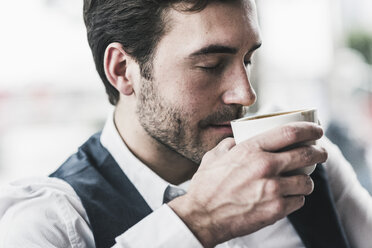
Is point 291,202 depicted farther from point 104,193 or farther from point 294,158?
point 104,193

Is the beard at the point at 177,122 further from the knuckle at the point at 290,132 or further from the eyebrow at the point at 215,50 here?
the knuckle at the point at 290,132

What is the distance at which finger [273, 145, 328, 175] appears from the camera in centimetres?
81

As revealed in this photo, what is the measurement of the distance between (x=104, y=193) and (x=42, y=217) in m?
0.19

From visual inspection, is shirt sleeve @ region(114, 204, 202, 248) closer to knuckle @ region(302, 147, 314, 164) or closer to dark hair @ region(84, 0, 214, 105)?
knuckle @ region(302, 147, 314, 164)

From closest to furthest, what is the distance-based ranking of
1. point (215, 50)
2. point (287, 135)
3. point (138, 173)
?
point (287, 135) < point (215, 50) < point (138, 173)

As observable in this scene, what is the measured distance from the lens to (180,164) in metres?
1.43

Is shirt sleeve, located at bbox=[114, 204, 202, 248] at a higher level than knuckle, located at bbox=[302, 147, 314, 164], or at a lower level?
lower

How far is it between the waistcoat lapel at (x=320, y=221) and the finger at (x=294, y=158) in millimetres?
598

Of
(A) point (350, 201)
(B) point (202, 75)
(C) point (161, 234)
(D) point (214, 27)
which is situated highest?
(D) point (214, 27)

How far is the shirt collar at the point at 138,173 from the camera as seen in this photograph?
131cm

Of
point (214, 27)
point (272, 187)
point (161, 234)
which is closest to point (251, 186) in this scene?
point (272, 187)

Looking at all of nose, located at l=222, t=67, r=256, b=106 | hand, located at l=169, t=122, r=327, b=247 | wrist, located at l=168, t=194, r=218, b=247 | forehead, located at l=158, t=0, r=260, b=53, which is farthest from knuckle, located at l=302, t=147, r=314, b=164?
forehead, located at l=158, t=0, r=260, b=53

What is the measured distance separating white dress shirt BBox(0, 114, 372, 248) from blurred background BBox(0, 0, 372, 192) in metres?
→ 1.38

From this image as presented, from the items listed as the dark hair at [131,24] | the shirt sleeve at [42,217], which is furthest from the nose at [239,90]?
the shirt sleeve at [42,217]
